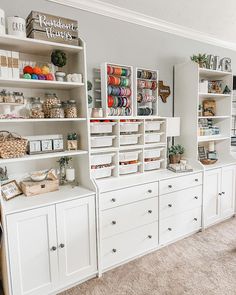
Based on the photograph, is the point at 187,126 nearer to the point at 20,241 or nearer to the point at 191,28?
the point at 191,28

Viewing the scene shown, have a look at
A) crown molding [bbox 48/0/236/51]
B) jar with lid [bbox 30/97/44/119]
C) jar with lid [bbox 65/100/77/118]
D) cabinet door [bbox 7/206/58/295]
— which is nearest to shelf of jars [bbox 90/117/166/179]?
jar with lid [bbox 65/100/77/118]

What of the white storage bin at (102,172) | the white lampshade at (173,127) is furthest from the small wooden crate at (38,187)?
the white lampshade at (173,127)

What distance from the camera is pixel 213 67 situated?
122 inches

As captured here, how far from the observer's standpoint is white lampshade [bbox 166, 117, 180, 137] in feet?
9.16

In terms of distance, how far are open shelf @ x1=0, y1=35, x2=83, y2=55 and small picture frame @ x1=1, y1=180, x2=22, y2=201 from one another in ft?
3.68

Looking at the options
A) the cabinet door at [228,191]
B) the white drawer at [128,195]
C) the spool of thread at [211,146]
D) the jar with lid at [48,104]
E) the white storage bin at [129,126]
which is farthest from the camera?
the spool of thread at [211,146]

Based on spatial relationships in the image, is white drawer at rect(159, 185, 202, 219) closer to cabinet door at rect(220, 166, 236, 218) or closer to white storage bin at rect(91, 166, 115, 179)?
cabinet door at rect(220, 166, 236, 218)

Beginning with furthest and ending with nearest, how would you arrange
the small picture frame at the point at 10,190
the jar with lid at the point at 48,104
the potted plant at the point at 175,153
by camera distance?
the potted plant at the point at 175,153, the jar with lid at the point at 48,104, the small picture frame at the point at 10,190

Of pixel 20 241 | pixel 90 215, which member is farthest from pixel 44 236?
pixel 90 215

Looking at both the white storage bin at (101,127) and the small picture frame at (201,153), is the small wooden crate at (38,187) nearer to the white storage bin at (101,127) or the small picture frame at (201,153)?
the white storage bin at (101,127)

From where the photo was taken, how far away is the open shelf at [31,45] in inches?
66.9

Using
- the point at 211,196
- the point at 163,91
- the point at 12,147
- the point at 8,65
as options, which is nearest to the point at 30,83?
the point at 8,65

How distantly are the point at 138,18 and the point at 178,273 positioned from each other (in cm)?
274

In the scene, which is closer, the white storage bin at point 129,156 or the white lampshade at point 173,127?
the white storage bin at point 129,156
